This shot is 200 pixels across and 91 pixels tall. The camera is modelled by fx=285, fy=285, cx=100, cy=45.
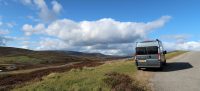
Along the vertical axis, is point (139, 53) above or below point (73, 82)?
above

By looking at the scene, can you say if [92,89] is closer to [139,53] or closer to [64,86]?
[64,86]

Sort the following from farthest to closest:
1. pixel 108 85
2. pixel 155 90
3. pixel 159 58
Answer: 1. pixel 159 58
2. pixel 108 85
3. pixel 155 90

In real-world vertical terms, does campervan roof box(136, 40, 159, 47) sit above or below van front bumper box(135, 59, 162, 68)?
above

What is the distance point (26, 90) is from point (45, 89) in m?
1.53

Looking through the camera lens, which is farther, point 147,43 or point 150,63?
point 147,43

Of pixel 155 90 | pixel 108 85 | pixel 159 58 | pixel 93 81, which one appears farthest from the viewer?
pixel 159 58

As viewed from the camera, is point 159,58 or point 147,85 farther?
point 159,58

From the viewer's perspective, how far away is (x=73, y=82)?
58.3ft

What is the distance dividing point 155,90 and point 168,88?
90cm

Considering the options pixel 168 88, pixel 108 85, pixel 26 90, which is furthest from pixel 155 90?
pixel 26 90

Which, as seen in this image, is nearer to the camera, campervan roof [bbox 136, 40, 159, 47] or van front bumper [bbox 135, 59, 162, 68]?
van front bumper [bbox 135, 59, 162, 68]

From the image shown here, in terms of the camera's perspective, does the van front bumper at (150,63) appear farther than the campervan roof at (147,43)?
No

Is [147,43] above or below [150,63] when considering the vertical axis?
above

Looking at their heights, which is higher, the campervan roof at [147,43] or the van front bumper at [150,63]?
the campervan roof at [147,43]
